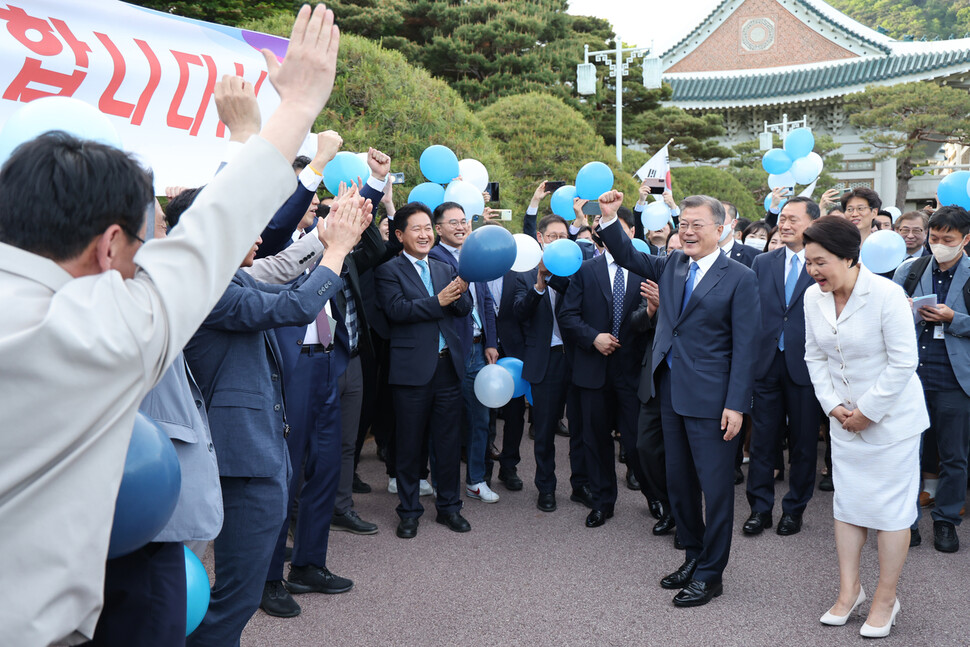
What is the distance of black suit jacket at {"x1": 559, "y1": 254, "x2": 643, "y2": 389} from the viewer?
16.6ft

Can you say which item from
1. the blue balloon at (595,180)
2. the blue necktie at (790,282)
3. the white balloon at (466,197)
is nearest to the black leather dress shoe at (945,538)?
the blue necktie at (790,282)

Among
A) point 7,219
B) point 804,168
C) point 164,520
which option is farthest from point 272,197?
point 804,168

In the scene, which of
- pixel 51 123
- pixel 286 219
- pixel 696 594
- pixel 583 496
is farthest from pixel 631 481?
pixel 51 123

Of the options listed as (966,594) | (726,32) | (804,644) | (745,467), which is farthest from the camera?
(726,32)

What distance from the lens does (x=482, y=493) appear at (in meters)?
5.43

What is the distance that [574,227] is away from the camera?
21.6ft

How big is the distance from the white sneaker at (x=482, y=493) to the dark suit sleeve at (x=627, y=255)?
189 centimetres

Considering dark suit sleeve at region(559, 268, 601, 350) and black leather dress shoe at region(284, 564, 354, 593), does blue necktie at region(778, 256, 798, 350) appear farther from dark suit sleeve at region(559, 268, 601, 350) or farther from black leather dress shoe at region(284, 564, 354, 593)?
black leather dress shoe at region(284, 564, 354, 593)

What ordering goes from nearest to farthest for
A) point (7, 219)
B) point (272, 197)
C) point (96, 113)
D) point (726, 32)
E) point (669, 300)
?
point (7, 219) → point (272, 197) → point (96, 113) → point (669, 300) → point (726, 32)

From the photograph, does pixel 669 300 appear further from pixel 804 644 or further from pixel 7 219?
pixel 7 219

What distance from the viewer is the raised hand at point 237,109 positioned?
1598 mm

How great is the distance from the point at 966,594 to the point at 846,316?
1543 millimetres

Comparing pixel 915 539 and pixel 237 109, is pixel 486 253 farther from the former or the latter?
pixel 915 539

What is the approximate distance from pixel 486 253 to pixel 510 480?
2.09 metres
